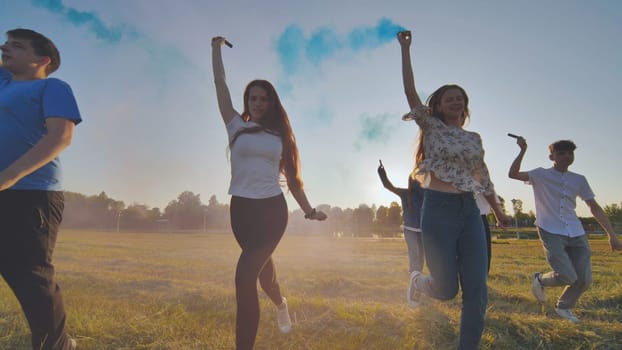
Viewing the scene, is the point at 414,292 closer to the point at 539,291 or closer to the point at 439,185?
the point at 439,185

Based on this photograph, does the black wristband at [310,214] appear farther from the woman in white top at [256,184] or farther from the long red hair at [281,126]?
the long red hair at [281,126]

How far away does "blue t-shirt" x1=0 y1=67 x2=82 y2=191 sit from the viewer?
2656 mm

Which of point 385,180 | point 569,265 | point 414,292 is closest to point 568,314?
point 569,265

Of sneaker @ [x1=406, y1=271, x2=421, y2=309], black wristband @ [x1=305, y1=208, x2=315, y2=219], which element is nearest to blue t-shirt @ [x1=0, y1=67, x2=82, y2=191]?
black wristband @ [x1=305, y1=208, x2=315, y2=219]

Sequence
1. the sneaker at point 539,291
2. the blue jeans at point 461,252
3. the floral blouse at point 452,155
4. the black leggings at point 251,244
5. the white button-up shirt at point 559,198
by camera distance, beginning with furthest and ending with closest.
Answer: the sneaker at point 539,291 < the white button-up shirt at point 559,198 < the floral blouse at point 452,155 < the blue jeans at point 461,252 < the black leggings at point 251,244

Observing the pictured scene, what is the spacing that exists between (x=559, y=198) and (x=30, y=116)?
6497mm

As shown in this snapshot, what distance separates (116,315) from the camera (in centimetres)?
464

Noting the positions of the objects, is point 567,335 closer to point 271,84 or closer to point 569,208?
point 569,208

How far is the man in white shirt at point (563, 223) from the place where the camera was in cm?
527

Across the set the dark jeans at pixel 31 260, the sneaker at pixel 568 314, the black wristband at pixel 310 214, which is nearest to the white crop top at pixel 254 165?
the black wristband at pixel 310 214

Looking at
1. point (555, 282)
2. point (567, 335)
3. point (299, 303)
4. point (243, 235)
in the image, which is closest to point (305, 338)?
point (299, 303)

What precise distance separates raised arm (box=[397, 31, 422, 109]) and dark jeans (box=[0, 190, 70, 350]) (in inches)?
130

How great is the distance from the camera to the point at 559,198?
550cm

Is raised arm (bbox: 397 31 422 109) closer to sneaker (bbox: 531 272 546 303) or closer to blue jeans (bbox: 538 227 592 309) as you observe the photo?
blue jeans (bbox: 538 227 592 309)
